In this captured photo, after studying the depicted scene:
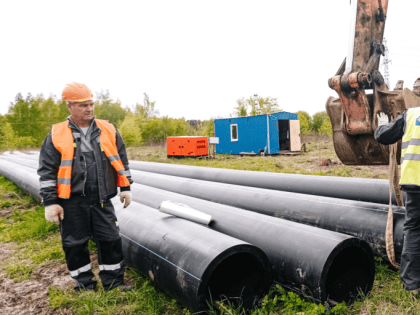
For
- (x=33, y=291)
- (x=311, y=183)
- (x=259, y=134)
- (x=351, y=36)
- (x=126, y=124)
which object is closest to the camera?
(x=33, y=291)

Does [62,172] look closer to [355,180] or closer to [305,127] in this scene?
[355,180]

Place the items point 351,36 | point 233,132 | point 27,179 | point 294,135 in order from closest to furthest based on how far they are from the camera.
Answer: point 351,36, point 27,179, point 294,135, point 233,132

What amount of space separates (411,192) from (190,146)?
14896mm

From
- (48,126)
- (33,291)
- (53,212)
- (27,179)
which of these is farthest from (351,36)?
(48,126)

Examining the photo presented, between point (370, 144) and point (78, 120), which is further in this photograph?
point (370, 144)

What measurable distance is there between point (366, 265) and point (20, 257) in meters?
4.33

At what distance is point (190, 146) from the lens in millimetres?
17641

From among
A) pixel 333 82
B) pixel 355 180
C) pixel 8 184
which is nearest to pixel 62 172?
pixel 333 82

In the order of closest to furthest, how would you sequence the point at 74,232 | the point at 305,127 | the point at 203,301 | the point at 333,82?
the point at 203,301
the point at 74,232
the point at 333,82
the point at 305,127

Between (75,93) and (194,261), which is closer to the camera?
(194,261)

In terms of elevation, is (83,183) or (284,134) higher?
(284,134)

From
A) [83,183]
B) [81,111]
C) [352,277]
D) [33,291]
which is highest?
[81,111]

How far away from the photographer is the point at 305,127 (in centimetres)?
4388

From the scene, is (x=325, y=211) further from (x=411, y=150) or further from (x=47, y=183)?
(x=47, y=183)
